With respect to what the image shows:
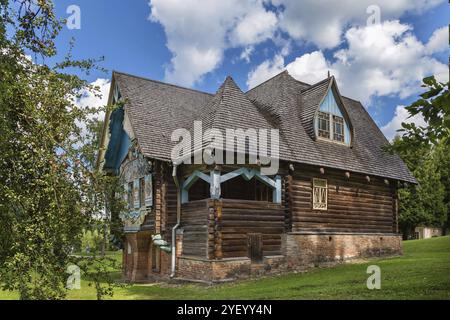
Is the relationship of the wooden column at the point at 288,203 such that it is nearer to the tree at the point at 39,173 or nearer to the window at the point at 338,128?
the window at the point at 338,128

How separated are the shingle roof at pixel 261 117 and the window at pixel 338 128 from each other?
461mm

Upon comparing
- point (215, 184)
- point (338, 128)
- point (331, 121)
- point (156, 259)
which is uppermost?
point (331, 121)

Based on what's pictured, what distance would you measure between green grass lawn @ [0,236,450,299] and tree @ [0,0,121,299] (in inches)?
121

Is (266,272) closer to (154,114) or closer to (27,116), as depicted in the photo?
(154,114)

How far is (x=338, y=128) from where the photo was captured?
23.9 meters

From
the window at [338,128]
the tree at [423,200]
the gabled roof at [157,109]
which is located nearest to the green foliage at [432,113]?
the gabled roof at [157,109]

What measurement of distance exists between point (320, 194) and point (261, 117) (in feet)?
15.8

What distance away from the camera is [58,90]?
Result: 8047mm

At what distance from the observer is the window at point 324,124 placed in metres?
22.9

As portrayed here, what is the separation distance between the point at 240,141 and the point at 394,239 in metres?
12.9

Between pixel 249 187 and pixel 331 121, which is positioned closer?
pixel 249 187

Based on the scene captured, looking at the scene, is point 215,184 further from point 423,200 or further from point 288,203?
point 423,200

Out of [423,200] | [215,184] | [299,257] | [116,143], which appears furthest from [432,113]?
[423,200]
